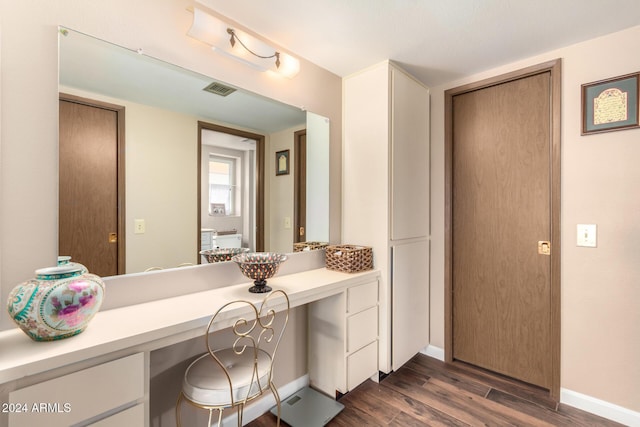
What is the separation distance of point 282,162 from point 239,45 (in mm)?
698

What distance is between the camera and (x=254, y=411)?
1.68 m

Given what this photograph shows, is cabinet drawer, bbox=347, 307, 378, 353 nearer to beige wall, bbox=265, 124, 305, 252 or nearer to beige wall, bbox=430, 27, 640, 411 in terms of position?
beige wall, bbox=265, 124, 305, 252

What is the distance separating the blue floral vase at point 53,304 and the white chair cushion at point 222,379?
1.57 feet

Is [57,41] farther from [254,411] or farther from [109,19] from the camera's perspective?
[254,411]

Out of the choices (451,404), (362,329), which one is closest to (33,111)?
(362,329)

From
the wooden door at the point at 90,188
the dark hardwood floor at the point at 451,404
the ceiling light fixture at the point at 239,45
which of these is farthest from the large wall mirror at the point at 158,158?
the dark hardwood floor at the point at 451,404

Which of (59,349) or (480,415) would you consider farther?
(480,415)

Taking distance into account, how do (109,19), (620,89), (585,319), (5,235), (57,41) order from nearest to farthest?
(5,235) < (57,41) < (109,19) < (620,89) < (585,319)

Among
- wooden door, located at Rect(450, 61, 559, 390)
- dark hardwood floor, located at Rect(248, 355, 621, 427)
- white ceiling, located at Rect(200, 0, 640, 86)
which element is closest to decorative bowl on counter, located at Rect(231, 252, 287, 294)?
dark hardwood floor, located at Rect(248, 355, 621, 427)

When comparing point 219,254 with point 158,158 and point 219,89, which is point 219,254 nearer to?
point 158,158

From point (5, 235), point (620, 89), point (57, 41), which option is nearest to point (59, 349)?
point (5, 235)

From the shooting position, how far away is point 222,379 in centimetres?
120

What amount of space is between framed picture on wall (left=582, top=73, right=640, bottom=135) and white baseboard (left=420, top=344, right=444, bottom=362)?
183 cm

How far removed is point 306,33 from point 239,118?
2.07 feet
